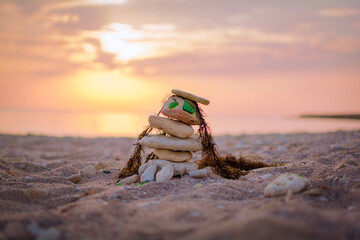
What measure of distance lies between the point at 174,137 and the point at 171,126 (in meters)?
0.31

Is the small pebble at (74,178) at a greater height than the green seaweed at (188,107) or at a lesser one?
lesser

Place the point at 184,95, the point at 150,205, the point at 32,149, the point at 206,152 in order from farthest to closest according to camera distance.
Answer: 1. the point at 32,149
2. the point at 206,152
3. the point at 184,95
4. the point at 150,205

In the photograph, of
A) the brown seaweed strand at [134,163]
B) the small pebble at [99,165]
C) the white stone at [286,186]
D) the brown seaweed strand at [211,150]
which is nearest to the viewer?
the white stone at [286,186]

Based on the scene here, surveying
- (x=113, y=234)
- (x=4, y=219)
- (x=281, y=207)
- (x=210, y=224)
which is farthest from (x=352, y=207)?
(x=4, y=219)

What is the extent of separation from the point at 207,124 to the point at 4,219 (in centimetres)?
404

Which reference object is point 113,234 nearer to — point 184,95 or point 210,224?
point 210,224

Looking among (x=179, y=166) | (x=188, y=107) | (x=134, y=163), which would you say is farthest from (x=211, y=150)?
(x=134, y=163)

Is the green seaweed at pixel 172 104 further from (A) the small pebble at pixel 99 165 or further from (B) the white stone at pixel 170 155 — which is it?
(A) the small pebble at pixel 99 165

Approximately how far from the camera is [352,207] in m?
3.80

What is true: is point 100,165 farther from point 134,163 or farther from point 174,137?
point 174,137

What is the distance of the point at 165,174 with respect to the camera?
5.78 metres

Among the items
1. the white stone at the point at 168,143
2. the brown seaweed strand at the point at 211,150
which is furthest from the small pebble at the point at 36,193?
the brown seaweed strand at the point at 211,150

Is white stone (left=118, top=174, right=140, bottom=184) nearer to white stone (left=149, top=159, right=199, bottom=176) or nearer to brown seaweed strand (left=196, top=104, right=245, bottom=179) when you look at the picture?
white stone (left=149, top=159, right=199, bottom=176)

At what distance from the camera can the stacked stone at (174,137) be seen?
6066 mm
